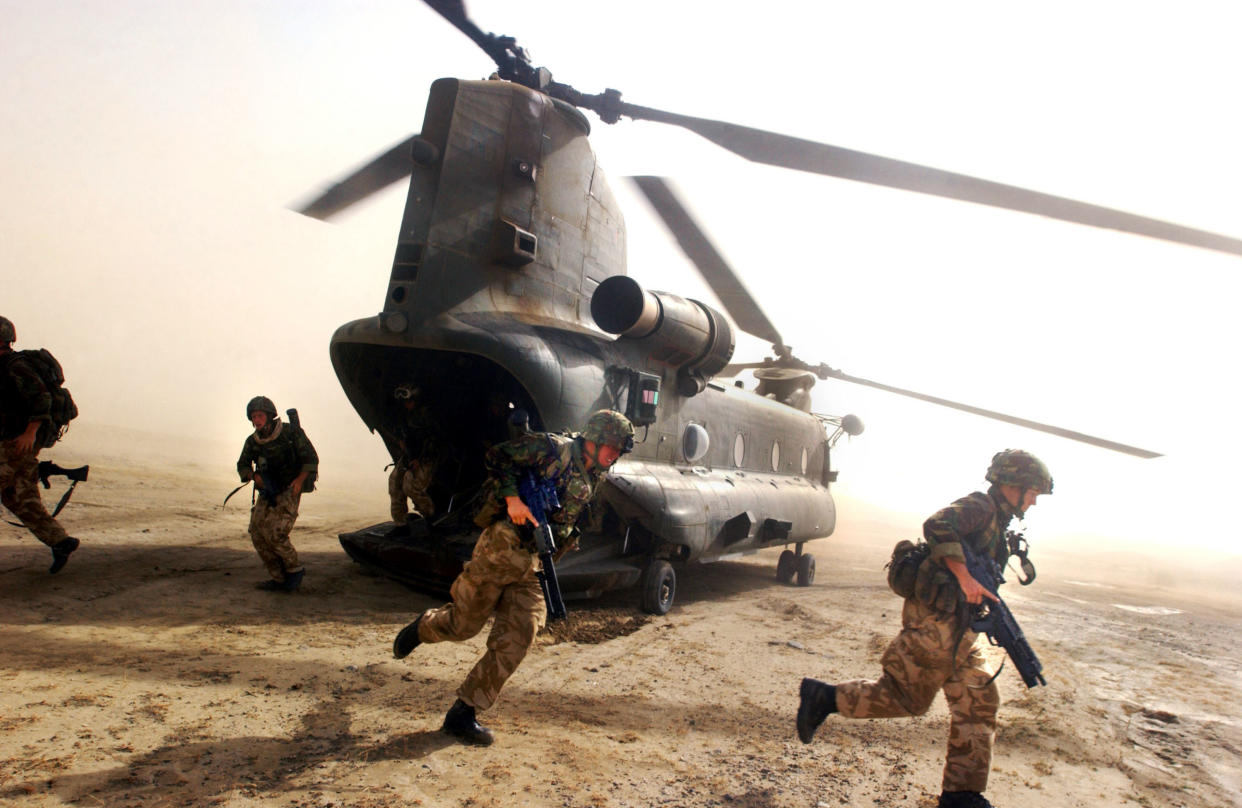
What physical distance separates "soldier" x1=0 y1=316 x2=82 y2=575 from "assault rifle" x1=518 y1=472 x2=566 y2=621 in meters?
4.02

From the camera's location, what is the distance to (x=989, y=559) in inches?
133

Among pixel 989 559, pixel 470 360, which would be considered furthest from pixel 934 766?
pixel 470 360

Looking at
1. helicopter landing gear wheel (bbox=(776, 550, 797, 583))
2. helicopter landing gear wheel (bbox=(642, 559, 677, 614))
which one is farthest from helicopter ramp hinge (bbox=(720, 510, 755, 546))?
helicopter landing gear wheel (bbox=(776, 550, 797, 583))

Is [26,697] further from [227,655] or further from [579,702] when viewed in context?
[579,702]

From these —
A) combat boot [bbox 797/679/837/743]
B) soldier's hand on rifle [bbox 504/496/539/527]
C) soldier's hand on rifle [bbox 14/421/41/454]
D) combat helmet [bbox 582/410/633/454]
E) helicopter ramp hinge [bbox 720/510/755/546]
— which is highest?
combat helmet [bbox 582/410/633/454]

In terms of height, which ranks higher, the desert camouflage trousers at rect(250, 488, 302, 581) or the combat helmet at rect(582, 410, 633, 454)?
the combat helmet at rect(582, 410, 633, 454)

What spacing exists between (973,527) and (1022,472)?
421 millimetres

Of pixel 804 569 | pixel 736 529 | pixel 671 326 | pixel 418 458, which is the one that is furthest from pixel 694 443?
pixel 804 569

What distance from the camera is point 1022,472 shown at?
11.1ft

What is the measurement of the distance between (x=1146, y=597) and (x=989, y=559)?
10735 mm

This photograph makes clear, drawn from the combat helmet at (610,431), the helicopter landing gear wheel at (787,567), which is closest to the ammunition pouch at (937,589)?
the combat helmet at (610,431)

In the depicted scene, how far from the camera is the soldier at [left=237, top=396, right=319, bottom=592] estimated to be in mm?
5340

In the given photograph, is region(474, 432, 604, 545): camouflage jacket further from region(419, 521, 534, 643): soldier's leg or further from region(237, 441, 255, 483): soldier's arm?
region(237, 441, 255, 483): soldier's arm

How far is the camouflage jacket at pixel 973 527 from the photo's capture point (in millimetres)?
3143
